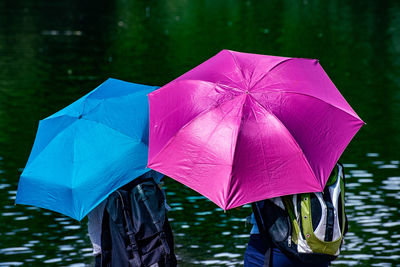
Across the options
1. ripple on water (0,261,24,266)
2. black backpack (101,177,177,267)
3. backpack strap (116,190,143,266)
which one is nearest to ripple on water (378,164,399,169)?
ripple on water (0,261,24,266)

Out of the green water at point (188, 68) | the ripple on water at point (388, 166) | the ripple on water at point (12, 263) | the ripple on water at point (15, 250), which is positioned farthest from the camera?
the ripple on water at point (388, 166)

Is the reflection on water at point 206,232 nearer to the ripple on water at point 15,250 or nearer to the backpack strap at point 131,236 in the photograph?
the ripple on water at point 15,250

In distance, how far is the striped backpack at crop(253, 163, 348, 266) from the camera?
4012mm

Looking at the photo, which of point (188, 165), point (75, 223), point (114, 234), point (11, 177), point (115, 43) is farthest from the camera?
point (115, 43)

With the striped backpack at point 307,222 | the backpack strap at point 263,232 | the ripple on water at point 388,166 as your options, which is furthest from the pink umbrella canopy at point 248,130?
the ripple on water at point 388,166

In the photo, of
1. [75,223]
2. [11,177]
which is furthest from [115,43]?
[75,223]

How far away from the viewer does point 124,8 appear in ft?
137

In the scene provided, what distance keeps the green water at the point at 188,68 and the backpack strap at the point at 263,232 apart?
10.1 feet

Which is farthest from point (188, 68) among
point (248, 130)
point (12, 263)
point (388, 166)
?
point (248, 130)

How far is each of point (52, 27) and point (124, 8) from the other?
1147 cm

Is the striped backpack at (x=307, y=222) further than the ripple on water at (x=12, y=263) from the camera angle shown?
No

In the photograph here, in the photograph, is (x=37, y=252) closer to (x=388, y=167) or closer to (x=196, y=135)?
(x=196, y=135)

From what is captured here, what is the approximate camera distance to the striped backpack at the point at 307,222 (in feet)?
13.2

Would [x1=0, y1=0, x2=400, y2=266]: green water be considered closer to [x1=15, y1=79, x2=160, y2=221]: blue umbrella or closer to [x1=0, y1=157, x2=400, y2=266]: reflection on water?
[x1=0, y1=157, x2=400, y2=266]: reflection on water
